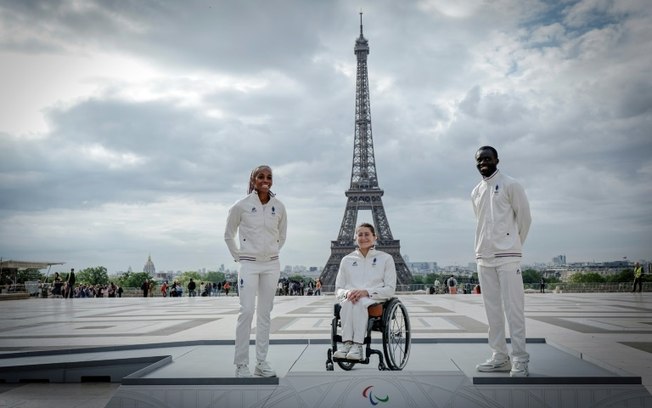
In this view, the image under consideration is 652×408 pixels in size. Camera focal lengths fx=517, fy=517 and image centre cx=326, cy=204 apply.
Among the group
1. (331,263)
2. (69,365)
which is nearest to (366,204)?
(331,263)

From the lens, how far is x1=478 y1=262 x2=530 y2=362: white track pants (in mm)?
4233

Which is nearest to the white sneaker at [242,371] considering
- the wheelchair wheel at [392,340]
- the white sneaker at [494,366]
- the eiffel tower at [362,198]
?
the wheelchair wheel at [392,340]

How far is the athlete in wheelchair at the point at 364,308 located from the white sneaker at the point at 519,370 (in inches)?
35.8

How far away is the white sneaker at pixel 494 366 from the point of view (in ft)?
14.2

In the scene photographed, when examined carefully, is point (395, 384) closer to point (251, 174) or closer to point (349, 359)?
point (349, 359)

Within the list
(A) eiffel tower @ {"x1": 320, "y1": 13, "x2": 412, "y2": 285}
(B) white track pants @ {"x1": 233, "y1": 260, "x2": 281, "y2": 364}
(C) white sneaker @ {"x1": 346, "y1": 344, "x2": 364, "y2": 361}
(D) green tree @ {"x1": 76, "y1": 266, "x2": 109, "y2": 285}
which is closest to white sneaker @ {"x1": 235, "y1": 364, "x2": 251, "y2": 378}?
(B) white track pants @ {"x1": 233, "y1": 260, "x2": 281, "y2": 364}

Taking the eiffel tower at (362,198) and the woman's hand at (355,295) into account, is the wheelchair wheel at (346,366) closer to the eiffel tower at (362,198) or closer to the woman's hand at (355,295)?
the woman's hand at (355,295)

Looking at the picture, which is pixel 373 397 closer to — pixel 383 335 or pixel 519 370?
pixel 383 335

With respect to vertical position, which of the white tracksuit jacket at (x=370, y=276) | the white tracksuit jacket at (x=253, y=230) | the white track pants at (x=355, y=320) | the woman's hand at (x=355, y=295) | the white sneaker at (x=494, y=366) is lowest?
the white sneaker at (x=494, y=366)

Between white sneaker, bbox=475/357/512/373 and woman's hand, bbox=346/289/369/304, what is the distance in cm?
113

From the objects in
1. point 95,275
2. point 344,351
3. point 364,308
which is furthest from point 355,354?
point 95,275

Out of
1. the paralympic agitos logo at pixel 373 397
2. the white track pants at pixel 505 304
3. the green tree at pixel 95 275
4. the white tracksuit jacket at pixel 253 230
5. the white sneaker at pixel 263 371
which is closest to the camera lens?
the paralympic agitos logo at pixel 373 397

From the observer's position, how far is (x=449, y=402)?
3.68 metres

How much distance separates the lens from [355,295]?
430 centimetres
